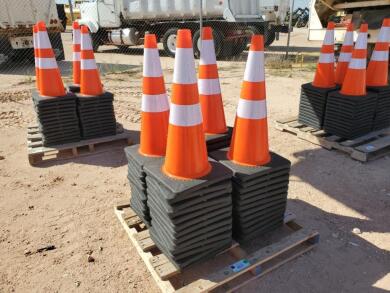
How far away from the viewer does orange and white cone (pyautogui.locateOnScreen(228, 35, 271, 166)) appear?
2.63m

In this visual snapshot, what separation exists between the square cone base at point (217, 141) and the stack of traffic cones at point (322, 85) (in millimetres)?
2416

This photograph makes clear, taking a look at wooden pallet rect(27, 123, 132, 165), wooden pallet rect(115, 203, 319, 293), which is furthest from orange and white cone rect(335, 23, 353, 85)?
wooden pallet rect(27, 123, 132, 165)

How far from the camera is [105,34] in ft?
53.6

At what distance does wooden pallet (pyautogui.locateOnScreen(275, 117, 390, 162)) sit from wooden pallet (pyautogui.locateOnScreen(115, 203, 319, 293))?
197 cm

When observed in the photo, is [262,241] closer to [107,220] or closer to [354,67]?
[107,220]

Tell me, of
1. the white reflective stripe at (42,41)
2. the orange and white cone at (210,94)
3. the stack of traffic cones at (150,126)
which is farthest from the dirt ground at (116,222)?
the white reflective stripe at (42,41)

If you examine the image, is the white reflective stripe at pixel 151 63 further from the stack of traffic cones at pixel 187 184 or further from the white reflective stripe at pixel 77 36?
the white reflective stripe at pixel 77 36

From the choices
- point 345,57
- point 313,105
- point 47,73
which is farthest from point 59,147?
point 345,57

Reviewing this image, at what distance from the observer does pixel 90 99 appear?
477 centimetres

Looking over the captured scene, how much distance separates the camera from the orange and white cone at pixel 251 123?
2.63m

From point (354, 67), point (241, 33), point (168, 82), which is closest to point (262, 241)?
point (354, 67)

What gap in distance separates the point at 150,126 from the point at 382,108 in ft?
12.8

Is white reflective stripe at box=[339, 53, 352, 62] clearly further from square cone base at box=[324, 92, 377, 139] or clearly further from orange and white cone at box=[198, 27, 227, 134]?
orange and white cone at box=[198, 27, 227, 134]

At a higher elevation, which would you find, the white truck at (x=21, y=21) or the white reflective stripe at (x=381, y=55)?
the white truck at (x=21, y=21)
